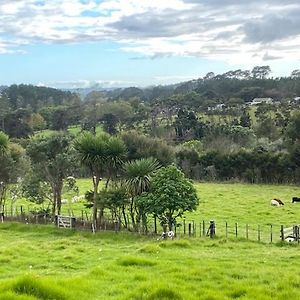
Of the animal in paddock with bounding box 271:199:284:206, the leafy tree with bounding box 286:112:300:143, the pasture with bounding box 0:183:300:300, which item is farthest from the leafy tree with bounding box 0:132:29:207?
the leafy tree with bounding box 286:112:300:143

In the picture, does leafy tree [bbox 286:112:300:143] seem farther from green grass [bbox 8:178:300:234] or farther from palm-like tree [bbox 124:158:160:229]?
palm-like tree [bbox 124:158:160:229]

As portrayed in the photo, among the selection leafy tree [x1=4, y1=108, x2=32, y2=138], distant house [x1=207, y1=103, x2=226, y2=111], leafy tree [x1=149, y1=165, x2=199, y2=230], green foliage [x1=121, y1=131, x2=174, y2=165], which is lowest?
leafy tree [x1=149, y1=165, x2=199, y2=230]

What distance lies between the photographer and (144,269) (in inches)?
679

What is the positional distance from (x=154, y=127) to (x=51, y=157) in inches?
2684

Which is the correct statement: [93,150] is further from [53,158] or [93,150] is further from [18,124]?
[18,124]

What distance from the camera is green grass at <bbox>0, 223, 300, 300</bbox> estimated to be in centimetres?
1340

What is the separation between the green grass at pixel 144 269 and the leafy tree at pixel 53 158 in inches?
299

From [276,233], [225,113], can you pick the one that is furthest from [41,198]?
[225,113]

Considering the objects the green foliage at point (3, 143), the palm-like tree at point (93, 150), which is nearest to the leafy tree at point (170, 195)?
the palm-like tree at point (93, 150)

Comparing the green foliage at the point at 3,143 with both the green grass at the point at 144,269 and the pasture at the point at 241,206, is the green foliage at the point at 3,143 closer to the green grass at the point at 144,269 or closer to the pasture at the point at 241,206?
the pasture at the point at 241,206

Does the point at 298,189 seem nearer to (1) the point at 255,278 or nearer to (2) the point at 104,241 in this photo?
(2) the point at 104,241

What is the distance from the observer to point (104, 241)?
2766cm

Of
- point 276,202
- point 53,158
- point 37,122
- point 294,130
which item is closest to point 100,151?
point 53,158

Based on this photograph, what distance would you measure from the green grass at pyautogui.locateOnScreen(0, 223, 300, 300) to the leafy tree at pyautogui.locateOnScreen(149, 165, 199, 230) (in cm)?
192
